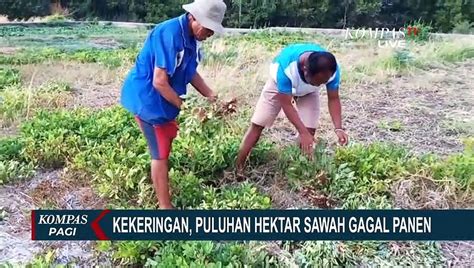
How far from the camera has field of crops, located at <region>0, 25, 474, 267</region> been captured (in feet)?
7.38

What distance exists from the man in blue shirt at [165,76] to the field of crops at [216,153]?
0.22m

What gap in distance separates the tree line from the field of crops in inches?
3.8

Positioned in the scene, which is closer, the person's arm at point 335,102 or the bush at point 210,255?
the bush at point 210,255

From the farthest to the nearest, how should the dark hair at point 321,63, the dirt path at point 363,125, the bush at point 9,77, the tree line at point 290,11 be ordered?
1. the bush at point 9,77
2. the tree line at point 290,11
3. the dirt path at point 363,125
4. the dark hair at point 321,63

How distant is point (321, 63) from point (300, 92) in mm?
351

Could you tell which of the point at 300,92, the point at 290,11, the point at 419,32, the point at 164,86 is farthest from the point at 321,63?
the point at 419,32

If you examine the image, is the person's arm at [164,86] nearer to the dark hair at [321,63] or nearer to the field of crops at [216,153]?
→ the field of crops at [216,153]

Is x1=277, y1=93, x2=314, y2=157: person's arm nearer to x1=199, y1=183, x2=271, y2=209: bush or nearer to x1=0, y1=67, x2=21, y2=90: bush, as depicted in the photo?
x1=199, y1=183, x2=271, y2=209: bush

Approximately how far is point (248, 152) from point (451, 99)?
5.11 feet

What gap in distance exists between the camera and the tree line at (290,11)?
296 centimetres

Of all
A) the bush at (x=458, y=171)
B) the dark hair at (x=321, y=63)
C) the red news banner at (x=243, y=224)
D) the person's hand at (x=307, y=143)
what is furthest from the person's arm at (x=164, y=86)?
the bush at (x=458, y=171)

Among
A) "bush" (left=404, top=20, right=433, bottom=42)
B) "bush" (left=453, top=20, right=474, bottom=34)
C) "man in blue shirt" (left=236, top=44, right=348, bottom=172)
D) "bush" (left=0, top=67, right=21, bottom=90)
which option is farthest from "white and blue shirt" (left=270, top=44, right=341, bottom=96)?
"bush" (left=0, top=67, right=21, bottom=90)

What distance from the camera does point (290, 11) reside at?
309 cm

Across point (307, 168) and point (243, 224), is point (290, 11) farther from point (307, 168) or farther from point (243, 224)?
point (243, 224)
